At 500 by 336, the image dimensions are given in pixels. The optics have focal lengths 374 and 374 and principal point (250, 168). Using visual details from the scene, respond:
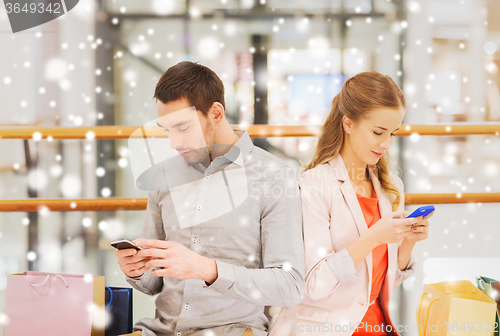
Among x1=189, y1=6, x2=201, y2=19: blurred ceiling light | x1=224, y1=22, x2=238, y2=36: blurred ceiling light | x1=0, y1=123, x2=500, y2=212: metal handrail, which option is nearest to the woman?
x1=0, y1=123, x2=500, y2=212: metal handrail

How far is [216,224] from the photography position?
1.08 m

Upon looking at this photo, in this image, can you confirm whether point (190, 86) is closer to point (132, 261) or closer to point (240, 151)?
point (240, 151)

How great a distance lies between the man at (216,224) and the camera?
99 cm

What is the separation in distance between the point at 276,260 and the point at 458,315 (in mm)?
585

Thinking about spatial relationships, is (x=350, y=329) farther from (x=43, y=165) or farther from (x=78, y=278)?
(x=43, y=165)

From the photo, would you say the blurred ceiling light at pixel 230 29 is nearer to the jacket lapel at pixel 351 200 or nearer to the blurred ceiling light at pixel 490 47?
the jacket lapel at pixel 351 200

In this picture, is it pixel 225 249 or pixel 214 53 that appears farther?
pixel 214 53

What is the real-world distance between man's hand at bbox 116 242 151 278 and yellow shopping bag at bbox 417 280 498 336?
889 mm

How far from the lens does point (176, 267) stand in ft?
3.05

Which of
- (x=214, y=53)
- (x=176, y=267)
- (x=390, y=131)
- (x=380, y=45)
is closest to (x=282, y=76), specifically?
(x=214, y=53)

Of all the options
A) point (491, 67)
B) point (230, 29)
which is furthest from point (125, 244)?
point (491, 67)

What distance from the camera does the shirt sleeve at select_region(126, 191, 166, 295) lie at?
1144 millimetres

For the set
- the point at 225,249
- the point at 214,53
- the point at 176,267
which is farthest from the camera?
the point at 214,53

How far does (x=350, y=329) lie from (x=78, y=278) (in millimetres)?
831
